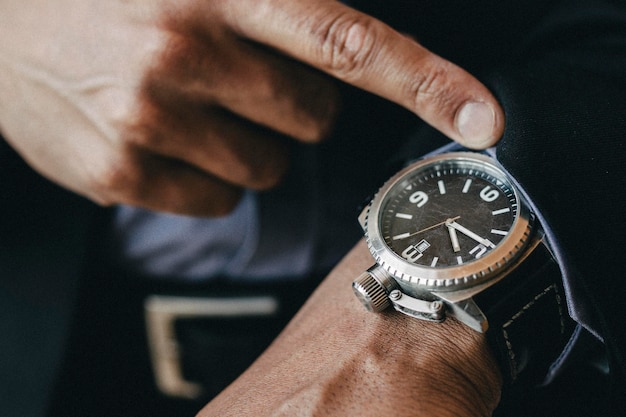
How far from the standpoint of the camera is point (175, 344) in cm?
149

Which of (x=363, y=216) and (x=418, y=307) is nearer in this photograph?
(x=418, y=307)

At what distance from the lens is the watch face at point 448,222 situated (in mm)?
782

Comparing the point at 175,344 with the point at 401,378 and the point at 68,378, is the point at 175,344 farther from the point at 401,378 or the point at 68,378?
the point at 401,378

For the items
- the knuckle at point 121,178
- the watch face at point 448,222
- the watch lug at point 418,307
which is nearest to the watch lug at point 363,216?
the watch face at point 448,222

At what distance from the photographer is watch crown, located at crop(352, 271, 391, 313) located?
2.60 feet

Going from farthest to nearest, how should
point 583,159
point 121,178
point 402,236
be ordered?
1. point 121,178
2. point 402,236
3. point 583,159

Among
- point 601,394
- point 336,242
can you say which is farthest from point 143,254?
point 601,394

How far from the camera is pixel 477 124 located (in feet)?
2.74

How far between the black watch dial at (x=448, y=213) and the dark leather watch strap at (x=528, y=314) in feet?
0.17

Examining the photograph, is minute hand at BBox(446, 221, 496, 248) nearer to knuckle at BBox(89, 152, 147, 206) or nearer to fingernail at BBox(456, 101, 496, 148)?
fingernail at BBox(456, 101, 496, 148)

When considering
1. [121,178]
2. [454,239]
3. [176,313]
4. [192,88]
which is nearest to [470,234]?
[454,239]

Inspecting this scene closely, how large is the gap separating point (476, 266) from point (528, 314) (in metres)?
0.10

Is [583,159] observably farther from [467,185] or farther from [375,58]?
[375,58]

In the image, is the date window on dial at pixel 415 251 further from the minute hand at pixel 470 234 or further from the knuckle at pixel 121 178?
the knuckle at pixel 121 178
